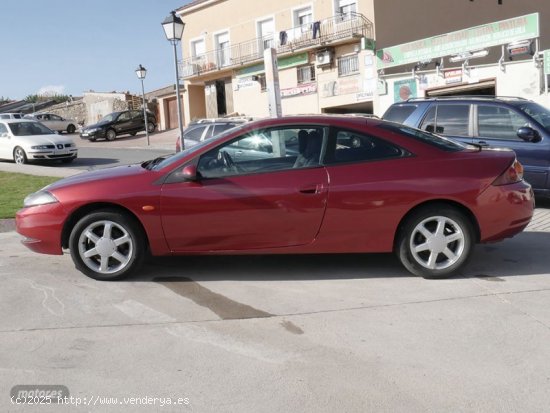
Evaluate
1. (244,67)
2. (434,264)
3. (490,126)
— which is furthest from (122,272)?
(244,67)

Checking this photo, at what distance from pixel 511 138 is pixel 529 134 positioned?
1.00ft

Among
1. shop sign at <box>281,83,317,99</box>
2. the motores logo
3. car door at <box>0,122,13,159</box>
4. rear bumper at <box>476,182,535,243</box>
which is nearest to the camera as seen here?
the motores logo

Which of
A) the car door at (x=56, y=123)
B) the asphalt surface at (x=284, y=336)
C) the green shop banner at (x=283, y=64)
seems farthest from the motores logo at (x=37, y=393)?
the car door at (x=56, y=123)

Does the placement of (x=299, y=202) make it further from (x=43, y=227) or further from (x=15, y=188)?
(x=15, y=188)

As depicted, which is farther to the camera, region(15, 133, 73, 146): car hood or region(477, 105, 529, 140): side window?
region(15, 133, 73, 146): car hood

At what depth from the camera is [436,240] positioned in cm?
509

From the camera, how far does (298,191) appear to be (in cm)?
496

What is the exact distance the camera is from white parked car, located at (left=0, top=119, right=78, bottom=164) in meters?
17.2

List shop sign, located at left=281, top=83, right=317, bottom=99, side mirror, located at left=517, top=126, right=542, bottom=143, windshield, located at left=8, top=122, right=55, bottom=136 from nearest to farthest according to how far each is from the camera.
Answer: side mirror, located at left=517, top=126, right=542, bottom=143
windshield, located at left=8, top=122, right=55, bottom=136
shop sign, located at left=281, top=83, right=317, bottom=99

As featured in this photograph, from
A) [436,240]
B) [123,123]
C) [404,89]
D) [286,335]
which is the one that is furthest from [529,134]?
[123,123]

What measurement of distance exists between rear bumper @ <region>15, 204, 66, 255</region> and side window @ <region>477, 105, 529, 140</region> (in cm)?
615

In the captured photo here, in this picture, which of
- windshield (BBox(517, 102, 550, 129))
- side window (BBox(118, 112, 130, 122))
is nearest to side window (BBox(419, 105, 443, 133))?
windshield (BBox(517, 102, 550, 129))

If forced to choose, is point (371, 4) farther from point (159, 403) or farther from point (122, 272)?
point (159, 403)

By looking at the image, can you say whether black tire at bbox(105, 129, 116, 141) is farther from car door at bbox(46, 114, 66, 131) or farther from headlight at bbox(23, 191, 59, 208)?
headlight at bbox(23, 191, 59, 208)
